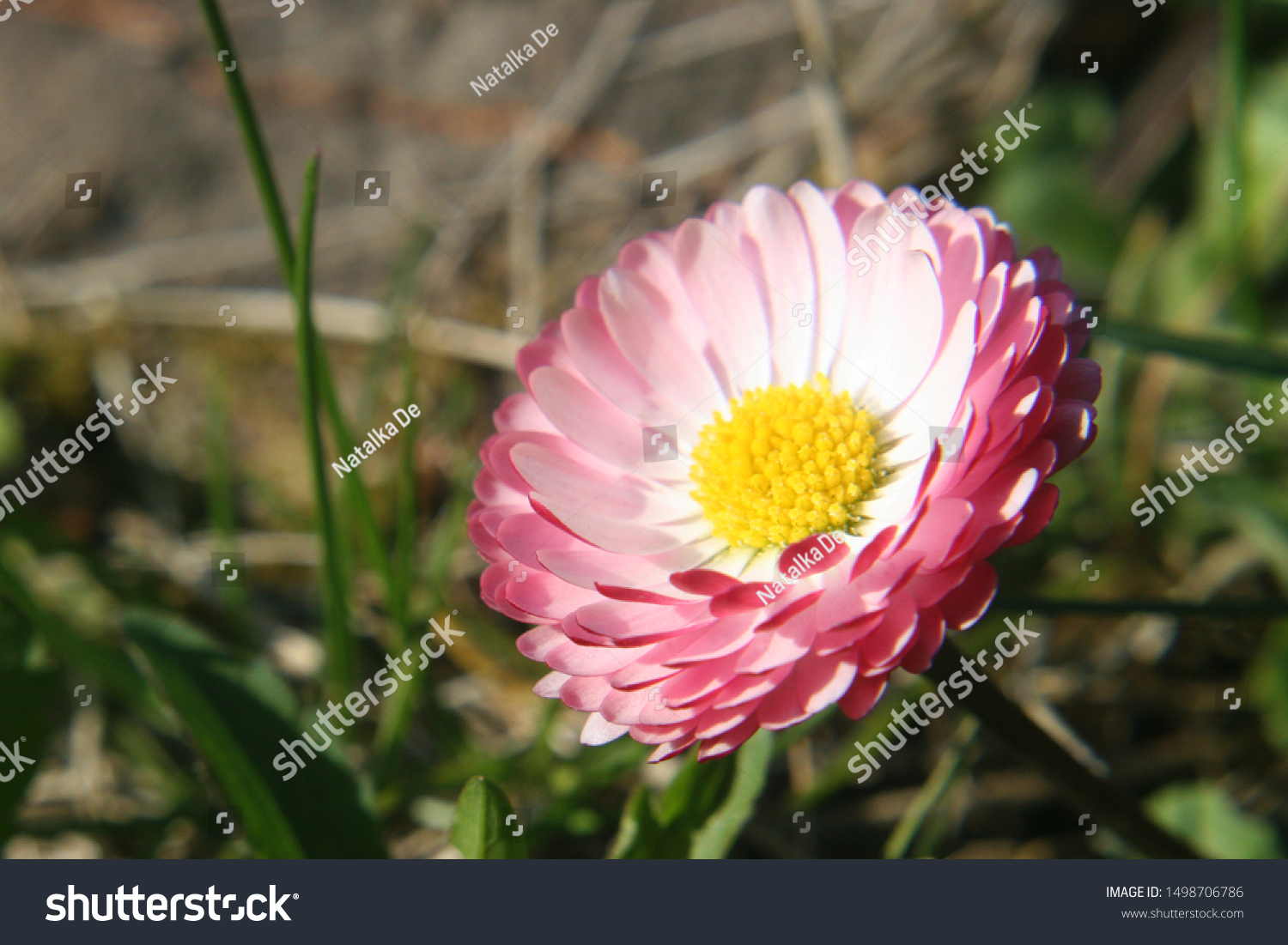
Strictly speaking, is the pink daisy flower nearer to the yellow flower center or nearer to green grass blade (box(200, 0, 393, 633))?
the yellow flower center

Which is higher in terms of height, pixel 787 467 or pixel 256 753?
pixel 787 467

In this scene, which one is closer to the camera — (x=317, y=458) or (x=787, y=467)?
(x=787, y=467)

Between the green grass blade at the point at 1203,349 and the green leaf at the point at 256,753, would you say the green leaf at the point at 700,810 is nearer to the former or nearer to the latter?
the green leaf at the point at 256,753

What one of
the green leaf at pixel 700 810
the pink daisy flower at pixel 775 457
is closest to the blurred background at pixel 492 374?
the green leaf at pixel 700 810

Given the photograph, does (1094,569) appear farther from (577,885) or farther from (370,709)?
(370,709)

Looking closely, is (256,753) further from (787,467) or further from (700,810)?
(787,467)

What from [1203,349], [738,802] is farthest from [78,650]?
[1203,349]

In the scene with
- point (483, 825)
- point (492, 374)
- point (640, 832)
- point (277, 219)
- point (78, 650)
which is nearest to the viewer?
point (483, 825)
